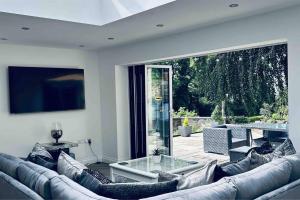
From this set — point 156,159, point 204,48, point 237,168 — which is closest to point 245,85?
point 204,48

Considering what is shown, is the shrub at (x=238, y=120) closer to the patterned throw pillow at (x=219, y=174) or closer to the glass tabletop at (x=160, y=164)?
the glass tabletop at (x=160, y=164)

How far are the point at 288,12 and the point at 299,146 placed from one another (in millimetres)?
1494

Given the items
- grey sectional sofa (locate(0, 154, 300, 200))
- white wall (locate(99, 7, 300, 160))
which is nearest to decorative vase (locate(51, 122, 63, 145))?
white wall (locate(99, 7, 300, 160))

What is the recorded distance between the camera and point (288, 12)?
11.4 ft

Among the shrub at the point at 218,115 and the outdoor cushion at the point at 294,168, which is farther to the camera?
the shrub at the point at 218,115

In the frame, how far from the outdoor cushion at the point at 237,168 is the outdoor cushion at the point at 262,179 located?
0.11 meters

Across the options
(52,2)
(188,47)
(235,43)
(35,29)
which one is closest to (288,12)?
(235,43)

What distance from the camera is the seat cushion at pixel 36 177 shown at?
2066mm

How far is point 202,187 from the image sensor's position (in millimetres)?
1827

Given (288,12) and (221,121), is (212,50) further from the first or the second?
(221,121)

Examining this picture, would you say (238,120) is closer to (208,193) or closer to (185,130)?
(185,130)

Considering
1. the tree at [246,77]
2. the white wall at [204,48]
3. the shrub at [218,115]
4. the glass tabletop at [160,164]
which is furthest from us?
the shrub at [218,115]

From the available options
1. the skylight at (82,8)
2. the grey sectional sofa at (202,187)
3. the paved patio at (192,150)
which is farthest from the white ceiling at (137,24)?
the paved patio at (192,150)

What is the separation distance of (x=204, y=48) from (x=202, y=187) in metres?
2.85
